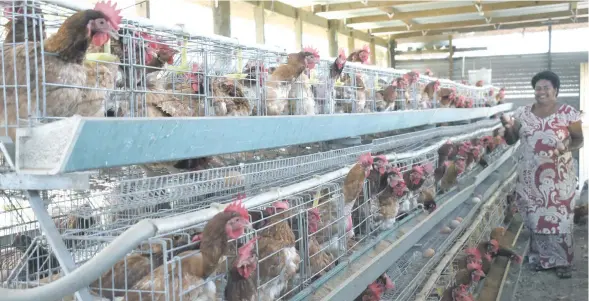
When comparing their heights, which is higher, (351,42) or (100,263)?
(351,42)

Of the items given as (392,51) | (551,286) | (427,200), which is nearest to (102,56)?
(427,200)

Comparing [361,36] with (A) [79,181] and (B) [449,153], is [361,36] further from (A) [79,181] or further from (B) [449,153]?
(A) [79,181]

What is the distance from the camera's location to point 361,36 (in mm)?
9688

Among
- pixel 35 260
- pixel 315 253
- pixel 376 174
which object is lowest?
pixel 315 253

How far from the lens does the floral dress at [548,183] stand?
16.1ft

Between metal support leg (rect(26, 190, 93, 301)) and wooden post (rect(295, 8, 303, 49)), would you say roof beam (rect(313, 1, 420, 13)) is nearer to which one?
wooden post (rect(295, 8, 303, 49))

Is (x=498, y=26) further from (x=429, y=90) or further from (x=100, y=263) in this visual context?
(x=100, y=263)

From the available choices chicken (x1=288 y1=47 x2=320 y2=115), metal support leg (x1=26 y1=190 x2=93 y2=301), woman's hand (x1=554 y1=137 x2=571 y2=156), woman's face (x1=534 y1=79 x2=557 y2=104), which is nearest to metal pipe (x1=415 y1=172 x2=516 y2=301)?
woman's hand (x1=554 y1=137 x2=571 y2=156)

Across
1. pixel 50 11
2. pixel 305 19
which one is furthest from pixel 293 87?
pixel 305 19

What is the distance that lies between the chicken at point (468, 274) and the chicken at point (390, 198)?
47.0 inches

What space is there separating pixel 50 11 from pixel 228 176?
3.08 feet

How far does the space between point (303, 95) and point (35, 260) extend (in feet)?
4.68

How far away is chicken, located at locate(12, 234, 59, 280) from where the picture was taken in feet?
4.96

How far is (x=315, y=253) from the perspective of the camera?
227 centimetres
